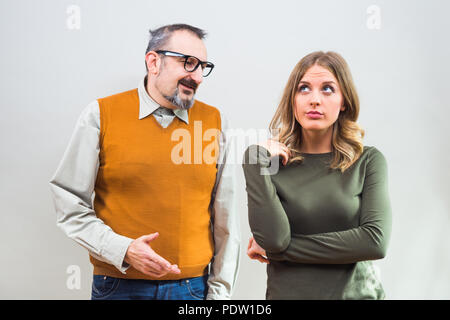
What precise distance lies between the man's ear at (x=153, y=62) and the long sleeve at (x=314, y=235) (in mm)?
575

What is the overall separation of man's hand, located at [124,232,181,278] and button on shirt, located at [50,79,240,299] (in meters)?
0.03

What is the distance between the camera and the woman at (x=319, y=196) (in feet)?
4.14

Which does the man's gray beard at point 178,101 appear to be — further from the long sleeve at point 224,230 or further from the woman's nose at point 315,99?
the woman's nose at point 315,99

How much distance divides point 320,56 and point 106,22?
3.44 feet

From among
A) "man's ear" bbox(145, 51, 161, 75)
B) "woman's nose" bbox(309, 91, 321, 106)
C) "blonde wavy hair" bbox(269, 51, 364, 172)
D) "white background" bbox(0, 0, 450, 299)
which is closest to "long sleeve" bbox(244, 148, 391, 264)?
"blonde wavy hair" bbox(269, 51, 364, 172)

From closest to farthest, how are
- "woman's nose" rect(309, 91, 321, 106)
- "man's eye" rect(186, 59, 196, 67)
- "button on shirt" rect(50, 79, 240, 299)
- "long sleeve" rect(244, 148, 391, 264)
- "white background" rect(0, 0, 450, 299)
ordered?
"long sleeve" rect(244, 148, 391, 264)
"woman's nose" rect(309, 91, 321, 106)
"button on shirt" rect(50, 79, 240, 299)
"man's eye" rect(186, 59, 196, 67)
"white background" rect(0, 0, 450, 299)

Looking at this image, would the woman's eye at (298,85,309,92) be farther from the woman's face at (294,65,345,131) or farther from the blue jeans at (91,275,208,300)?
the blue jeans at (91,275,208,300)

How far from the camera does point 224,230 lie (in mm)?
1672

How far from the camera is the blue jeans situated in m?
1.51

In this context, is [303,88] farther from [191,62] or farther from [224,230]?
[224,230]

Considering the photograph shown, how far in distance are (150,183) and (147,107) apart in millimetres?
283

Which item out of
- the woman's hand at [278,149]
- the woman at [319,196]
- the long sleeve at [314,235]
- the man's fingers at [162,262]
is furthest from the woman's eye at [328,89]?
the man's fingers at [162,262]

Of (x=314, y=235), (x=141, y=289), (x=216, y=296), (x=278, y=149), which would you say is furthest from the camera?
(x=216, y=296)

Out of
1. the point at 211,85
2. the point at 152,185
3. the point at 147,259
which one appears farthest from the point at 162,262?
the point at 211,85
